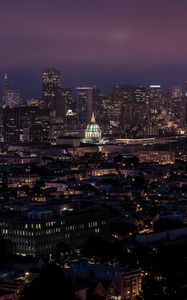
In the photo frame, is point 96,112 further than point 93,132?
Yes

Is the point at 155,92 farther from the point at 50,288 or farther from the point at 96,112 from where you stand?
the point at 50,288

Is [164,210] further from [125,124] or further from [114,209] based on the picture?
[125,124]

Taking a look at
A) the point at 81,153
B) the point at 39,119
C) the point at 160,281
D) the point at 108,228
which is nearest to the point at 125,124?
A: the point at 39,119

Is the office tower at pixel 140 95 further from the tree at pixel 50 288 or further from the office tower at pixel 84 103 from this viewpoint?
the tree at pixel 50 288

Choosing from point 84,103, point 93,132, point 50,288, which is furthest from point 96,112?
point 50,288

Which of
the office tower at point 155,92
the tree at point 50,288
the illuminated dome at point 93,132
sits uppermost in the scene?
the office tower at point 155,92

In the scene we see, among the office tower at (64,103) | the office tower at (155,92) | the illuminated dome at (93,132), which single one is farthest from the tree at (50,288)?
the office tower at (155,92)

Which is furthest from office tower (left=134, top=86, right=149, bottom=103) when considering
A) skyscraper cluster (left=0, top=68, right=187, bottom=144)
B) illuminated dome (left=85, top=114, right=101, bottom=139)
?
illuminated dome (left=85, top=114, right=101, bottom=139)

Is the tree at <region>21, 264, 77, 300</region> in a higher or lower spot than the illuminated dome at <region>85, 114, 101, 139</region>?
higher

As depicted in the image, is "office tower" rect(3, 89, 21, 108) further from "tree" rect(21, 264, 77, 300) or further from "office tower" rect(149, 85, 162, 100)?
"tree" rect(21, 264, 77, 300)
